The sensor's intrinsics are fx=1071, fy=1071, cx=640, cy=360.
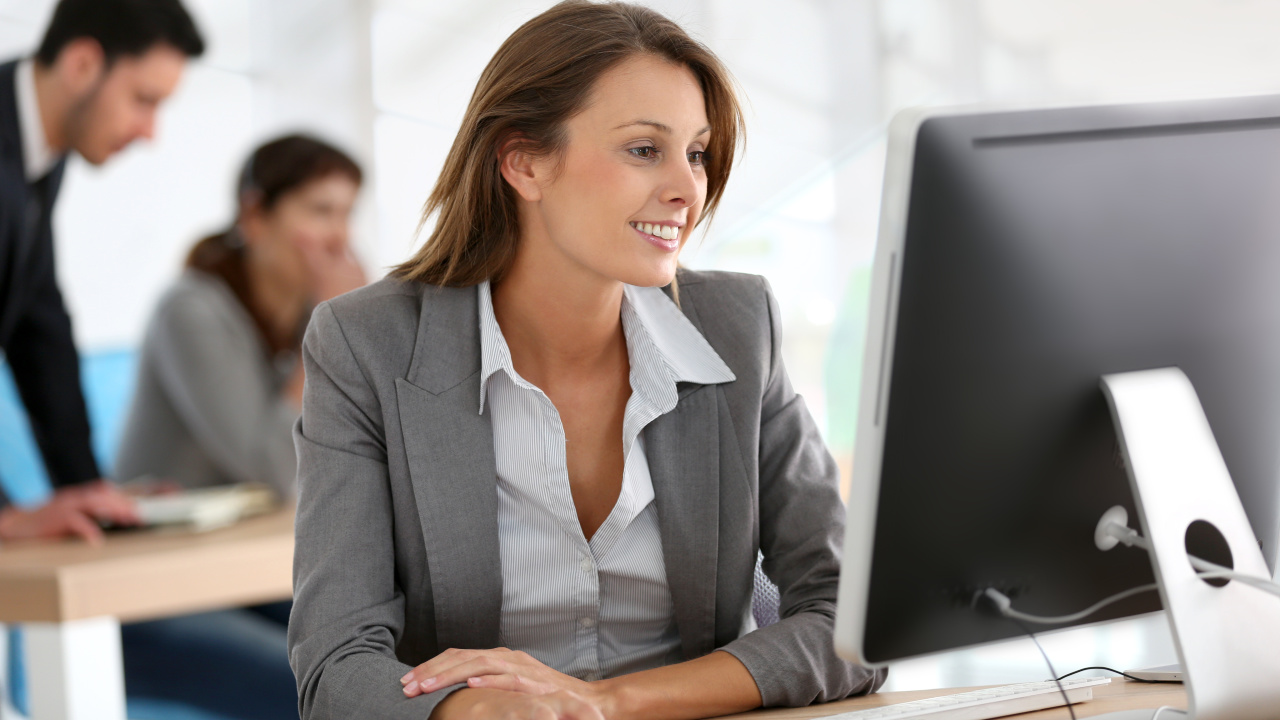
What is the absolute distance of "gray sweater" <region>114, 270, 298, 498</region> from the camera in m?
3.04

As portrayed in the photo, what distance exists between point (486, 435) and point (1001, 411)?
65 centimetres

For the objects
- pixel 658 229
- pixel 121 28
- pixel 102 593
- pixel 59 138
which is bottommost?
pixel 102 593

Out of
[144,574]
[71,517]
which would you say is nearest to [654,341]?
[144,574]

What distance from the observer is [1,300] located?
273 cm

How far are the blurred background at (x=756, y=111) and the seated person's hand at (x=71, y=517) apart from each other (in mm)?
1517

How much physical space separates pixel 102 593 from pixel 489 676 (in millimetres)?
1095

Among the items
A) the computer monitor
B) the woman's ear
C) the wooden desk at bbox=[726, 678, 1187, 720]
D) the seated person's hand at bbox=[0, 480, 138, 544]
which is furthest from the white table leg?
the computer monitor

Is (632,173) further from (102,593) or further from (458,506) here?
(102,593)

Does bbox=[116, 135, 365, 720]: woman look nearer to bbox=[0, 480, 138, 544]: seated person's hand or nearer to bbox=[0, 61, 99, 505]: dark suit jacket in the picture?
bbox=[0, 61, 99, 505]: dark suit jacket

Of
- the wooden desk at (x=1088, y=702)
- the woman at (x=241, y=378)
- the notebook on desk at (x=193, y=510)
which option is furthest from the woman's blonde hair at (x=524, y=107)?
the woman at (x=241, y=378)

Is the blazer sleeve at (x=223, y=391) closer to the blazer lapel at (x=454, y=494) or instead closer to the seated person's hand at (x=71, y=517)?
the seated person's hand at (x=71, y=517)

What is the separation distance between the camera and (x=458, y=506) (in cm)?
120

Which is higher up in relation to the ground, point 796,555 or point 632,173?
point 632,173

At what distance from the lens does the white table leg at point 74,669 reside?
1.78 meters
